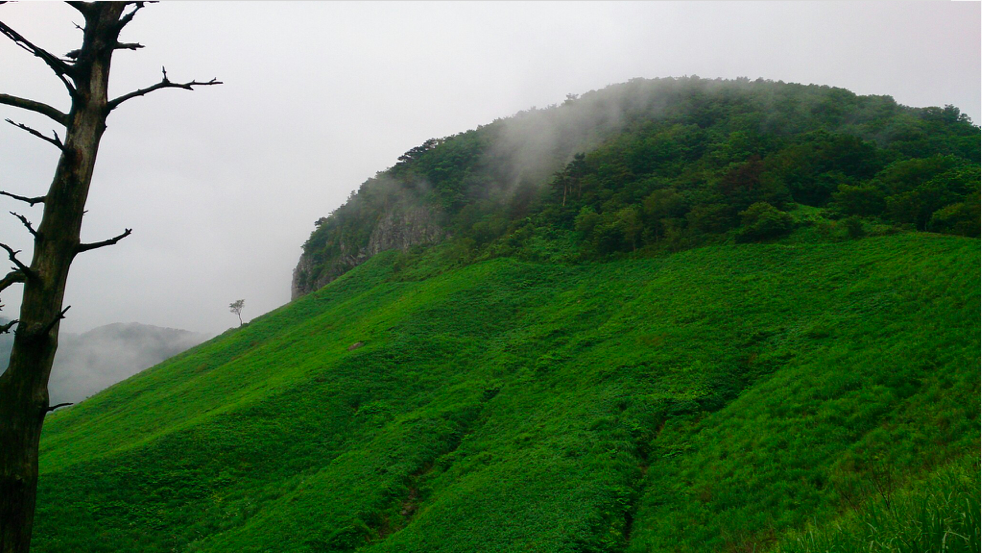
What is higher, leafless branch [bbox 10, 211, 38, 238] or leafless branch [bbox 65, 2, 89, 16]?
leafless branch [bbox 65, 2, 89, 16]

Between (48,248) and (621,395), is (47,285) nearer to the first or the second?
Result: (48,248)

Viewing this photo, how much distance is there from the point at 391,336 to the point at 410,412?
511 inches

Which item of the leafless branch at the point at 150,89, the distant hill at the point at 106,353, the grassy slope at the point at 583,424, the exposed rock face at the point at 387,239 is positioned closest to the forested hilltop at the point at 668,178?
the exposed rock face at the point at 387,239

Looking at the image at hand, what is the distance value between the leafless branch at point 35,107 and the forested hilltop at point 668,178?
1783 inches

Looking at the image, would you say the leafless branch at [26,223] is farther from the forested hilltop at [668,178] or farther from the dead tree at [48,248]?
the forested hilltop at [668,178]

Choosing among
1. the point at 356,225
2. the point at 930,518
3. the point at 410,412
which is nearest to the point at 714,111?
the point at 356,225

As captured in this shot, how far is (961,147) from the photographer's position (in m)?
58.3

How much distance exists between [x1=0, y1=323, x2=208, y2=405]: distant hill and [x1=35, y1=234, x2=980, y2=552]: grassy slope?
394 feet

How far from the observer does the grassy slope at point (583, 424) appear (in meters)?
16.1

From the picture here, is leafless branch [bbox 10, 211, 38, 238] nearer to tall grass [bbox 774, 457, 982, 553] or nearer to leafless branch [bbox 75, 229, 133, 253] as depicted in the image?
leafless branch [bbox 75, 229, 133, 253]

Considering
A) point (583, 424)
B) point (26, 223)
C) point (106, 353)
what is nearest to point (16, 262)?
point (26, 223)

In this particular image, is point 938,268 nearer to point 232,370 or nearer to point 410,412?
point 410,412

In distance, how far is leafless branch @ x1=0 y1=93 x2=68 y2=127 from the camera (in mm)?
4324

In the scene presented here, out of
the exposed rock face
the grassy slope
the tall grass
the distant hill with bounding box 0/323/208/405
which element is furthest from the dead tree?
the distant hill with bounding box 0/323/208/405
